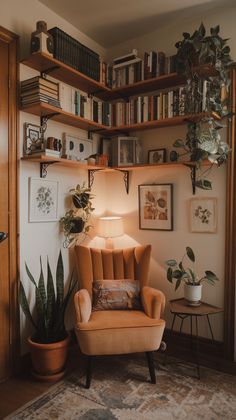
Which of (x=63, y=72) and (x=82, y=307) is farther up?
(x=63, y=72)

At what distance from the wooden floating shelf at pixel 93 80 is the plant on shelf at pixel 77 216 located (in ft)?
3.05

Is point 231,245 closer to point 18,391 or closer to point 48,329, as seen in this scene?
point 48,329

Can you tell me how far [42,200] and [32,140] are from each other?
1.63 feet

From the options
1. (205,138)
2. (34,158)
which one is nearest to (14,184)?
(34,158)

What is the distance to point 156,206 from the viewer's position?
305 centimetres

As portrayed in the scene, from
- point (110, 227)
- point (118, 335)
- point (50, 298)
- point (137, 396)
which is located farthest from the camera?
point (110, 227)

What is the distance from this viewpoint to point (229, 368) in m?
2.53

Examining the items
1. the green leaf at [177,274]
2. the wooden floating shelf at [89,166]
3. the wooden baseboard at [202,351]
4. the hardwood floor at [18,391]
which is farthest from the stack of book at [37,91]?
the wooden baseboard at [202,351]

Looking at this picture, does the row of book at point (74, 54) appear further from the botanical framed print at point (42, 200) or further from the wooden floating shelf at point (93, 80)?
the botanical framed print at point (42, 200)

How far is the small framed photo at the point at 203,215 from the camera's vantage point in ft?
9.03

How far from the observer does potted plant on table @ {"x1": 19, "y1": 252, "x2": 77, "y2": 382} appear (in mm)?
2344

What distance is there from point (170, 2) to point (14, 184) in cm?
199

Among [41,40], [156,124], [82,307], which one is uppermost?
[41,40]

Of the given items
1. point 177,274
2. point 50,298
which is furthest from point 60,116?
point 177,274
